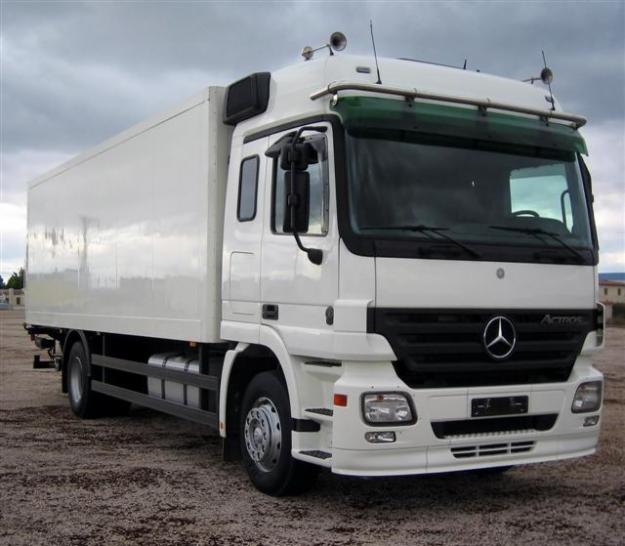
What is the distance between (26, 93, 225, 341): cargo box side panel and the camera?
8086mm

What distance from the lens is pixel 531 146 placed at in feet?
22.4

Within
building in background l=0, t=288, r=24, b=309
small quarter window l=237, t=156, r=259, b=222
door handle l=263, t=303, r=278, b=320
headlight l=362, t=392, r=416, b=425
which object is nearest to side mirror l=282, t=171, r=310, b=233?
door handle l=263, t=303, r=278, b=320

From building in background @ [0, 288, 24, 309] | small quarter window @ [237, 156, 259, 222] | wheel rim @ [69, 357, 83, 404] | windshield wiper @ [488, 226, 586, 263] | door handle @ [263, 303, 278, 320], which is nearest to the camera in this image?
windshield wiper @ [488, 226, 586, 263]

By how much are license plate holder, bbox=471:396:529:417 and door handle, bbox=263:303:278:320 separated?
5.29ft

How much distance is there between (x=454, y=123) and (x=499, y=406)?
2.05m

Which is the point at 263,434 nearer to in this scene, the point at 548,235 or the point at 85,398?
the point at 548,235

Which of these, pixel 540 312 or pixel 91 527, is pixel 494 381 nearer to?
pixel 540 312

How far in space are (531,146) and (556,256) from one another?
87 cm

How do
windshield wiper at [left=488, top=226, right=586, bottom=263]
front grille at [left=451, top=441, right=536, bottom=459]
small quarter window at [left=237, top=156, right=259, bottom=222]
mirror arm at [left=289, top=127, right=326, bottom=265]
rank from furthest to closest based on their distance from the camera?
1. small quarter window at [left=237, top=156, right=259, bottom=222]
2. windshield wiper at [left=488, top=226, right=586, bottom=263]
3. front grille at [left=451, top=441, right=536, bottom=459]
4. mirror arm at [left=289, top=127, right=326, bottom=265]

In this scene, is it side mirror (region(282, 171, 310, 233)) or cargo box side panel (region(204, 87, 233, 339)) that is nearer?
side mirror (region(282, 171, 310, 233))

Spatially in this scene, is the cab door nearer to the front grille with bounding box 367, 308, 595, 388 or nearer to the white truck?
the white truck

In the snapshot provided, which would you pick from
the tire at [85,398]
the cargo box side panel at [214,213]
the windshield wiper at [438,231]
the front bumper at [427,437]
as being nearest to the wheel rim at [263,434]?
the front bumper at [427,437]

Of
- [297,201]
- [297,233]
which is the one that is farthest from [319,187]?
[297,233]

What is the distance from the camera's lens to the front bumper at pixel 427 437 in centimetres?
598
